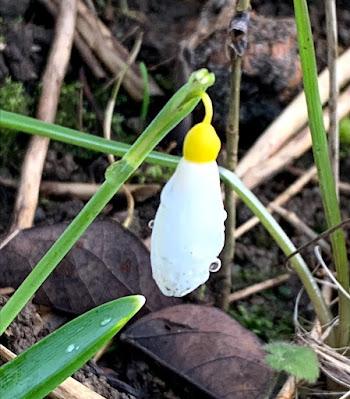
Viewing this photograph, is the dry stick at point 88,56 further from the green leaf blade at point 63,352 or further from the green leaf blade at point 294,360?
the green leaf blade at point 63,352

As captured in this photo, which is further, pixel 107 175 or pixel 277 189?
pixel 277 189

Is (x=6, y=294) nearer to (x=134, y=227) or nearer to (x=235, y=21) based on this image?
(x=134, y=227)

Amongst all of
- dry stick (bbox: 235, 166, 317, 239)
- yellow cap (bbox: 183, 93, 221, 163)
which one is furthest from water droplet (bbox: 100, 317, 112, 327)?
dry stick (bbox: 235, 166, 317, 239)

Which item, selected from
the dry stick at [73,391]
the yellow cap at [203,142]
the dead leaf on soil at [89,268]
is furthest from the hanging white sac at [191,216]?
the dead leaf on soil at [89,268]

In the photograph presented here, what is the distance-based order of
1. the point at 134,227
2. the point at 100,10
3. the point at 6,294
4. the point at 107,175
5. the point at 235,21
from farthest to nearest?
the point at 100,10
the point at 134,227
the point at 6,294
the point at 235,21
the point at 107,175

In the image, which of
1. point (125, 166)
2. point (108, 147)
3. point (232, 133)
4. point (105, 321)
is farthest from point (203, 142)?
point (232, 133)

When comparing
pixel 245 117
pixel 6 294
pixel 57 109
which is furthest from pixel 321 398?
pixel 57 109
